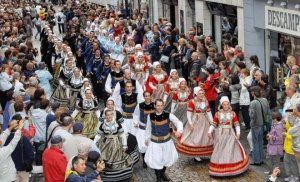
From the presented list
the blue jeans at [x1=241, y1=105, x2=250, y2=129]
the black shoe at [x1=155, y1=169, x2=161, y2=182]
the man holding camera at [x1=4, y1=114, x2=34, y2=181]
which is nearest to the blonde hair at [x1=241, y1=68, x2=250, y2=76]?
the blue jeans at [x1=241, y1=105, x2=250, y2=129]

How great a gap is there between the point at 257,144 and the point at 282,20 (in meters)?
6.32

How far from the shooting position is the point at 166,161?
13906 millimetres

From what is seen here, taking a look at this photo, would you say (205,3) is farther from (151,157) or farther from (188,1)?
(151,157)

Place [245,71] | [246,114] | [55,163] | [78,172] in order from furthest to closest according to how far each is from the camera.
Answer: [246,114] < [245,71] < [55,163] < [78,172]

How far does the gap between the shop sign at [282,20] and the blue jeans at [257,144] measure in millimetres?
5215

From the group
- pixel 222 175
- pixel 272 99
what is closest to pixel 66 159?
pixel 222 175

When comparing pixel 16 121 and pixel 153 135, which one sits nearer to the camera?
pixel 16 121

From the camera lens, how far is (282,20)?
20.1m

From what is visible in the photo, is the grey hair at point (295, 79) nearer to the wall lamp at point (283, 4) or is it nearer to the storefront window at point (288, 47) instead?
the storefront window at point (288, 47)

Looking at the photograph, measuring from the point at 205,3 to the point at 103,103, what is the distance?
7.91 m

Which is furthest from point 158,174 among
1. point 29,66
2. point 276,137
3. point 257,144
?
point 29,66

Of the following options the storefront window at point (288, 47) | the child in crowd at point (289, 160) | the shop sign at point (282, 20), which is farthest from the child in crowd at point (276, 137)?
the shop sign at point (282, 20)

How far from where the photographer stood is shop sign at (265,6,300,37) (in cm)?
1930

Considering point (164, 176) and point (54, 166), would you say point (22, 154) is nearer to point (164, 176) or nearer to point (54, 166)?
point (54, 166)
